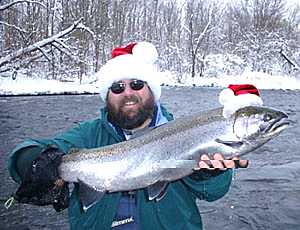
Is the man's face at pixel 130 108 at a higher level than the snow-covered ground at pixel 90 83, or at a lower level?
higher

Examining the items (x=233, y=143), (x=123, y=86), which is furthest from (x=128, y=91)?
(x=233, y=143)

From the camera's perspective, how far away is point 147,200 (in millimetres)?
2553

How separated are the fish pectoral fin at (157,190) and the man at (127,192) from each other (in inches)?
3.5

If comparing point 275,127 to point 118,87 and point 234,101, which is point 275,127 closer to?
point 234,101

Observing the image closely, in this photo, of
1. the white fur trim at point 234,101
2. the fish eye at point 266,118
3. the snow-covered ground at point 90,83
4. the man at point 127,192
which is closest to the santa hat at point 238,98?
the white fur trim at point 234,101

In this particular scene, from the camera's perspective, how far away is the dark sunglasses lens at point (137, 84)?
9.54 ft

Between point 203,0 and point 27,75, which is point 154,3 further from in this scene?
point 27,75

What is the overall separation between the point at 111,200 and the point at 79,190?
0.20m

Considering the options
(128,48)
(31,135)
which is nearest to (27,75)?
(31,135)

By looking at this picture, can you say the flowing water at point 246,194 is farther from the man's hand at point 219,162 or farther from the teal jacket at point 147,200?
the man's hand at point 219,162

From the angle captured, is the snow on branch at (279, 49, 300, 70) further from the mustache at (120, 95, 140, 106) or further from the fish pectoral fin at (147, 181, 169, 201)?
Answer: the fish pectoral fin at (147, 181, 169, 201)

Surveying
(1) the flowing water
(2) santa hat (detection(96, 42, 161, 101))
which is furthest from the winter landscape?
(2) santa hat (detection(96, 42, 161, 101))

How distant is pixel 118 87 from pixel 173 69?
110ft

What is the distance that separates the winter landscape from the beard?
8.50 feet
